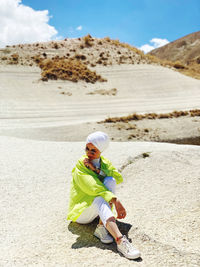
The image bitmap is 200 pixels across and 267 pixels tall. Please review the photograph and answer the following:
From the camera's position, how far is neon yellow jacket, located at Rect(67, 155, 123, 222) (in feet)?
9.55

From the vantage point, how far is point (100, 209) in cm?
283

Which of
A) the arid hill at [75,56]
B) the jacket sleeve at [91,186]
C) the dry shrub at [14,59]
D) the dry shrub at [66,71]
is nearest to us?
the jacket sleeve at [91,186]

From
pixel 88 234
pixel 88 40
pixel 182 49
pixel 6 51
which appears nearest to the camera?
pixel 88 234

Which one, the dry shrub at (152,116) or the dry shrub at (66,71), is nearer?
the dry shrub at (152,116)

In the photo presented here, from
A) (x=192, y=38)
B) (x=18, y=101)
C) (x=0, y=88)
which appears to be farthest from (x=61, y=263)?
(x=192, y=38)

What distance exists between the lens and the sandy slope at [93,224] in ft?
9.07

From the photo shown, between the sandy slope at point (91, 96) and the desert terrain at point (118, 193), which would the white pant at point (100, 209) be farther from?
the sandy slope at point (91, 96)

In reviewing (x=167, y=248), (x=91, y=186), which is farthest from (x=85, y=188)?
(x=167, y=248)

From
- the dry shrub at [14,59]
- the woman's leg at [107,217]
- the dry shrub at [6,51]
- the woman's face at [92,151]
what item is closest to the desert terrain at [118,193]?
the woman's leg at [107,217]

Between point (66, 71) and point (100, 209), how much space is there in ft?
67.7

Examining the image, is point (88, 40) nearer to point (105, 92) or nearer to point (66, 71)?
point (66, 71)

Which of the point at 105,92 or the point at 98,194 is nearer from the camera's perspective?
the point at 98,194

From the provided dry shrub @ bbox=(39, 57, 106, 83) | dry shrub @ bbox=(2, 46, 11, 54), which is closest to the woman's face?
dry shrub @ bbox=(39, 57, 106, 83)

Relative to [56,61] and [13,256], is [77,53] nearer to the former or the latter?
[56,61]
